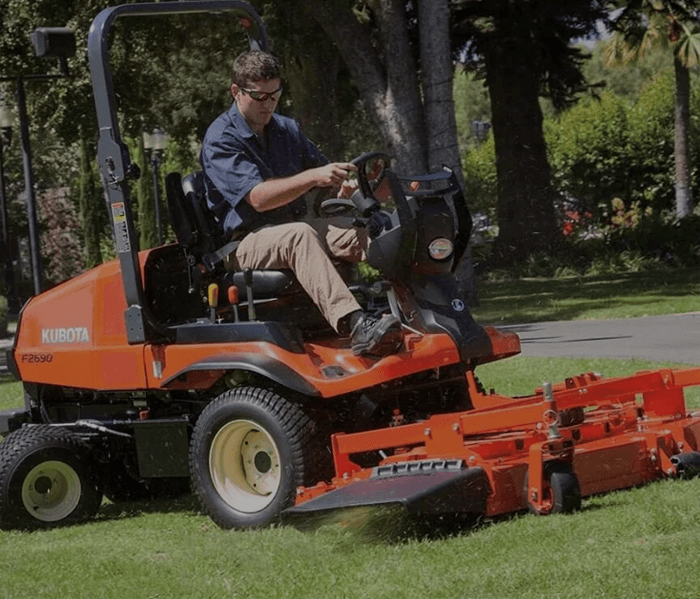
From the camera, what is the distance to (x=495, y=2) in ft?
84.6

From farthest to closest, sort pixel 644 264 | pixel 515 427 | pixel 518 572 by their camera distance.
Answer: pixel 644 264 → pixel 515 427 → pixel 518 572

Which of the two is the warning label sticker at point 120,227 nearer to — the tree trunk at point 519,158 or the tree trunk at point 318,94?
the tree trunk at point 318,94

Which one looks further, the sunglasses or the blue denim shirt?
the sunglasses

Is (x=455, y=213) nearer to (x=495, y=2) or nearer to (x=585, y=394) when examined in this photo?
(x=585, y=394)

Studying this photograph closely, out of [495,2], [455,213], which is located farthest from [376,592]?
[495,2]

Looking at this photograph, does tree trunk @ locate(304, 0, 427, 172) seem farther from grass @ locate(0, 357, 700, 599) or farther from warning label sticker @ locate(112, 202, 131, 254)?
grass @ locate(0, 357, 700, 599)

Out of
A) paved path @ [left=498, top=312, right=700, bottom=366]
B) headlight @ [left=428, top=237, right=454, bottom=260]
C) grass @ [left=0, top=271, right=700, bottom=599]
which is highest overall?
headlight @ [left=428, top=237, right=454, bottom=260]

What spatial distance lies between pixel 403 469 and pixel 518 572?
108 centimetres

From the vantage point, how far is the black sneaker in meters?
6.07

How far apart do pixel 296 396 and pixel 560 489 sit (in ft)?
4.19

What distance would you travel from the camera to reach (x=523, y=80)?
27.0m

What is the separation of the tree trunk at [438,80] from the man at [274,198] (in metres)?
12.9

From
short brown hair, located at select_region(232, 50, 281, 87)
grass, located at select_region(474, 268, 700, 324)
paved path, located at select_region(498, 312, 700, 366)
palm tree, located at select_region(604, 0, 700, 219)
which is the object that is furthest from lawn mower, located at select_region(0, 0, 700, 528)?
palm tree, located at select_region(604, 0, 700, 219)

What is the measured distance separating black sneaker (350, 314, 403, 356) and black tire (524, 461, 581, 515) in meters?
0.85
